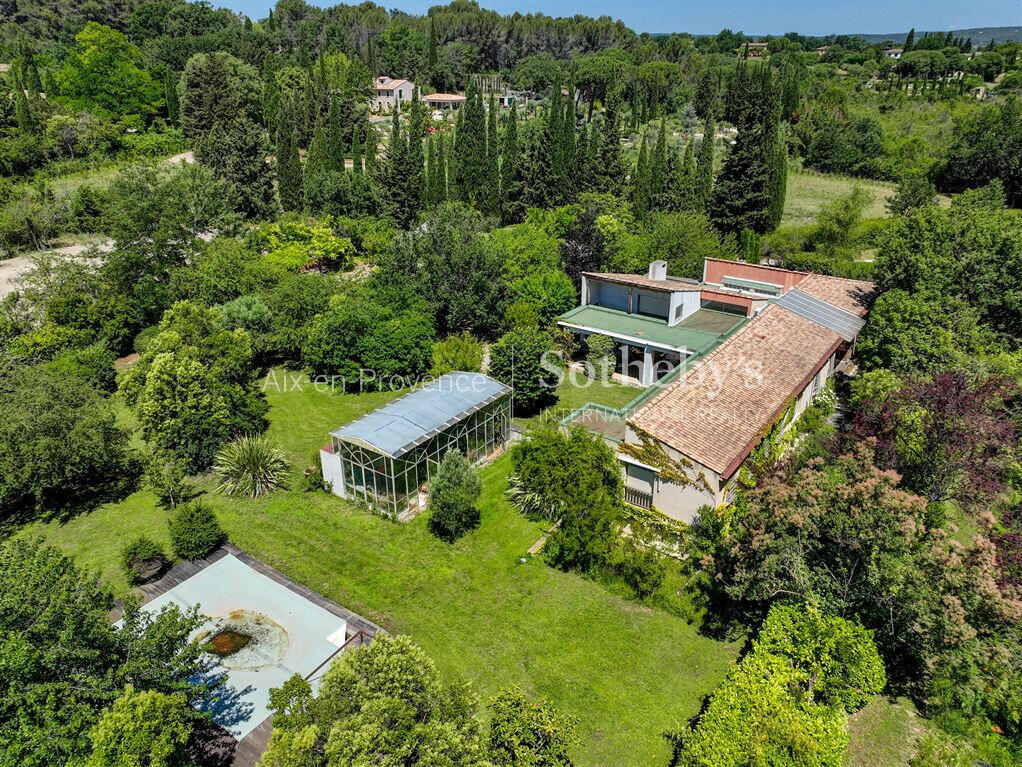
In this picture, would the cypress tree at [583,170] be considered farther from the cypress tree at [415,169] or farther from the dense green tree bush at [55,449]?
the dense green tree bush at [55,449]

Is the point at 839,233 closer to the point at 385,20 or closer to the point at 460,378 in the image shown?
the point at 460,378

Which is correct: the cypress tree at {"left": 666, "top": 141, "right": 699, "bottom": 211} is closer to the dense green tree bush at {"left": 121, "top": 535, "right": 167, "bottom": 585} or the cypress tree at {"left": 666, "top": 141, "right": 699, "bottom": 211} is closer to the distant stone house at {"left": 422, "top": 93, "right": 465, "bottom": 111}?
the dense green tree bush at {"left": 121, "top": 535, "right": 167, "bottom": 585}

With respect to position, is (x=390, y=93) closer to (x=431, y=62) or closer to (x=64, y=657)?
(x=431, y=62)

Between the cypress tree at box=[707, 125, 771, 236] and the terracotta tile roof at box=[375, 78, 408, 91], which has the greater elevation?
the terracotta tile roof at box=[375, 78, 408, 91]

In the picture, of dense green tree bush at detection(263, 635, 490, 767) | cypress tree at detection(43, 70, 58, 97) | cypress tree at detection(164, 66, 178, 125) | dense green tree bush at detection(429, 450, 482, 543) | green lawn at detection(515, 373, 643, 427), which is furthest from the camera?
cypress tree at detection(164, 66, 178, 125)

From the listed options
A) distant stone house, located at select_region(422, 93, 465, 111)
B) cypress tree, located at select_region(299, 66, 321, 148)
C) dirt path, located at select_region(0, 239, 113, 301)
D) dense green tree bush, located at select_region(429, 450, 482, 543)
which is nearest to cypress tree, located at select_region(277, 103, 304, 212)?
cypress tree, located at select_region(299, 66, 321, 148)

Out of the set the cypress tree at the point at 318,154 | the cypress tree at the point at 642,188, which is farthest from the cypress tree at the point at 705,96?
the cypress tree at the point at 318,154
